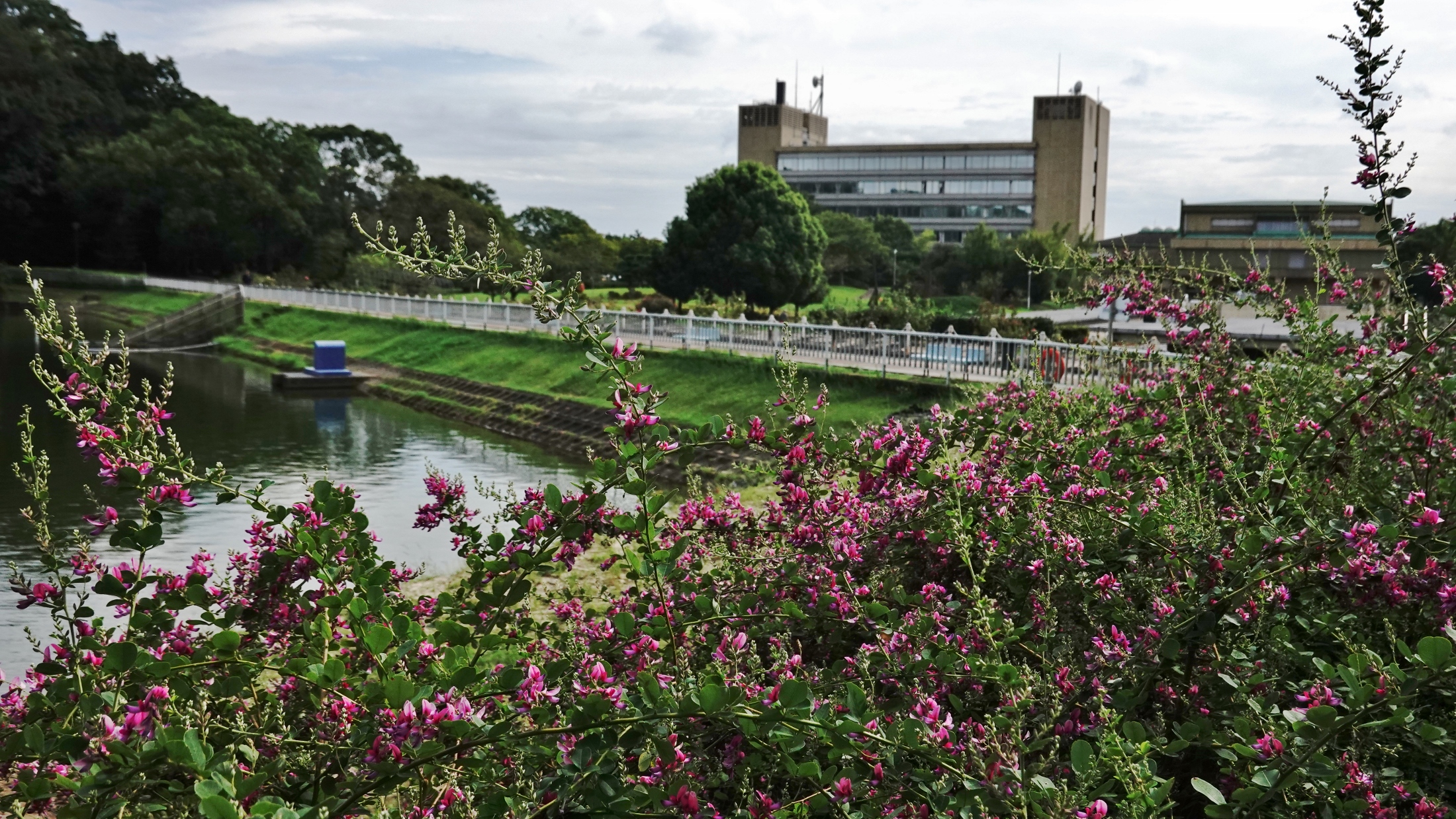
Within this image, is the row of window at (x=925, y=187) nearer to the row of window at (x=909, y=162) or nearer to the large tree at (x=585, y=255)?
the row of window at (x=909, y=162)

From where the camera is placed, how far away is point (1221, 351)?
5.32m

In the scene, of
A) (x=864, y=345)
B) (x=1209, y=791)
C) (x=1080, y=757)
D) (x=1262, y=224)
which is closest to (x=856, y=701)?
(x=1080, y=757)

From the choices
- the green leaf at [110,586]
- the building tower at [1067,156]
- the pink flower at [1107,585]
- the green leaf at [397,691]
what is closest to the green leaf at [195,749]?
the green leaf at [397,691]

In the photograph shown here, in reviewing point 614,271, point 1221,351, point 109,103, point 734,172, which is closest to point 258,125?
point 109,103

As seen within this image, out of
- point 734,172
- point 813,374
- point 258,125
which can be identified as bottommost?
point 813,374

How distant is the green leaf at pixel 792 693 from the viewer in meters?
2.41

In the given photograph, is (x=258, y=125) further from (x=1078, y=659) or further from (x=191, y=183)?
(x=1078, y=659)

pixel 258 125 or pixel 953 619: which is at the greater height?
pixel 258 125

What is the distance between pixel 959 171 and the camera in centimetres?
9581

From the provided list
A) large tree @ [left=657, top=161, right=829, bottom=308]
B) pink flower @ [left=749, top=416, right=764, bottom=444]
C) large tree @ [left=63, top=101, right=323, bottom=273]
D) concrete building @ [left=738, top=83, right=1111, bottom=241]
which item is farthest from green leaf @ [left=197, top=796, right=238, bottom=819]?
concrete building @ [left=738, top=83, right=1111, bottom=241]

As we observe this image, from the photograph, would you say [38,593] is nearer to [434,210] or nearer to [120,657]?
[120,657]

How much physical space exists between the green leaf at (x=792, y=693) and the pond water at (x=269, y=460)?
16.6 ft

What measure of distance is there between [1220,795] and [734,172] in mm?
43987

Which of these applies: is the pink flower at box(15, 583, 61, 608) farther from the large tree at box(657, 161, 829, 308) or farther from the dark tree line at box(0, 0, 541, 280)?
the dark tree line at box(0, 0, 541, 280)
